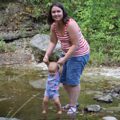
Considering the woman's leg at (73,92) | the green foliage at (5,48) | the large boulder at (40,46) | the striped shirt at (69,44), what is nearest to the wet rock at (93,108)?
the woman's leg at (73,92)

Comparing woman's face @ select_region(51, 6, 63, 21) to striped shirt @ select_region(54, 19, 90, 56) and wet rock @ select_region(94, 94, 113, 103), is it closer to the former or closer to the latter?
striped shirt @ select_region(54, 19, 90, 56)

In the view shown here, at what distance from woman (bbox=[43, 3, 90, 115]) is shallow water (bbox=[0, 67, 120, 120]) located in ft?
1.14

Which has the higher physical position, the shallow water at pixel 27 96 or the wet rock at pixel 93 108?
the wet rock at pixel 93 108

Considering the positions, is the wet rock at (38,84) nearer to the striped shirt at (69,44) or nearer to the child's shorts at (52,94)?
the child's shorts at (52,94)

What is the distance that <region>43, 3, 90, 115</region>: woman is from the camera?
4.67 metres

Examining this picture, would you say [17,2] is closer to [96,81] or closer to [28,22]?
[28,22]

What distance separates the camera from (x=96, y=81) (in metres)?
7.39

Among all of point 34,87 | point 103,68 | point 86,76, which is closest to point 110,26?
point 103,68

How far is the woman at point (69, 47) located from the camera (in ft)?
15.3

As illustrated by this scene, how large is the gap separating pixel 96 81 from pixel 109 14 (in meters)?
4.47

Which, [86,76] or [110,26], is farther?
[110,26]

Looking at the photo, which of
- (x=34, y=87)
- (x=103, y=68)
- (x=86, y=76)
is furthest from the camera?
(x=103, y=68)

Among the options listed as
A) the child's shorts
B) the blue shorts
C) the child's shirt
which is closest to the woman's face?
the blue shorts

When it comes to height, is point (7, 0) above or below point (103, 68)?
above
